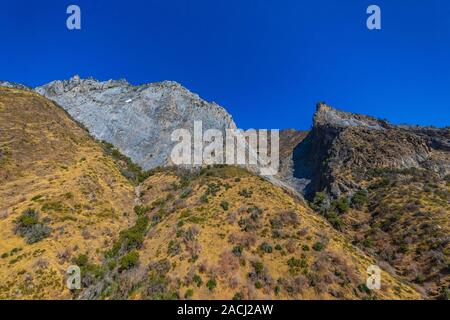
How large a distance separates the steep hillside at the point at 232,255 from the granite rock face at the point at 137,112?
84.3 ft

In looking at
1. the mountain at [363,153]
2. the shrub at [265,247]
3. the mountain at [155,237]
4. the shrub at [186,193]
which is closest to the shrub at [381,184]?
the mountain at [363,153]

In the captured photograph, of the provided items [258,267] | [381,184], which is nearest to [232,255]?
[258,267]

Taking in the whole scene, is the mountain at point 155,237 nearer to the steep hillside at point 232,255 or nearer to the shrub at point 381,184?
the steep hillside at point 232,255

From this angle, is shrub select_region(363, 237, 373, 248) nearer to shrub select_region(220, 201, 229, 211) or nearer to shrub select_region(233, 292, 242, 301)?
shrub select_region(220, 201, 229, 211)

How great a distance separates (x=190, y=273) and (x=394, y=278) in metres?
23.0

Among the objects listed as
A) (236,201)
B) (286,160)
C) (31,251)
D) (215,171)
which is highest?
(286,160)

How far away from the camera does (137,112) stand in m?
95.6

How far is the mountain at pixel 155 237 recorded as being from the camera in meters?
38.3

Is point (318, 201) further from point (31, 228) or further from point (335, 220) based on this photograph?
point (31, 228)

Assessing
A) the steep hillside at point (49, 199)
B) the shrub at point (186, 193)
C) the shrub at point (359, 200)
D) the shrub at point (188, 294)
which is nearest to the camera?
the shrub at point (188, 294)
